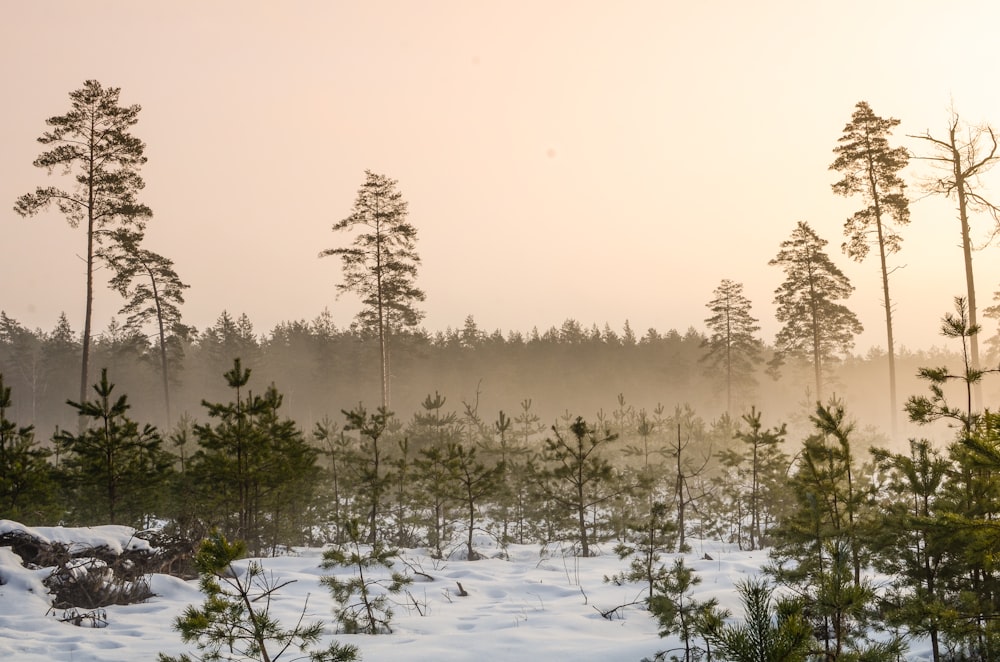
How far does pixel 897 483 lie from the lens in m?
7.53

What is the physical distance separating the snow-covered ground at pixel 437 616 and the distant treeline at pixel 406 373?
183 ft

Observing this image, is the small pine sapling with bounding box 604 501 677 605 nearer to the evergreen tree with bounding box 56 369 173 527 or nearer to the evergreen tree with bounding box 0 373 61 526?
the evergreen tree with bounding box 56 369 173 527

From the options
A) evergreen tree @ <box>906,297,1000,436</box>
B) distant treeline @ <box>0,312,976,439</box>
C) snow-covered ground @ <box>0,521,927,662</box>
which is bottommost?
snow-covered ground @ <box>0,521,927,662</box>

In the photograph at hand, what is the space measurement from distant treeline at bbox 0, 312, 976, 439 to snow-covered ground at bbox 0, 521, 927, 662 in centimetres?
5578

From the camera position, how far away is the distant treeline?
71.1m

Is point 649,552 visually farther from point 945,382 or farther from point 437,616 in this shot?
point 945,382

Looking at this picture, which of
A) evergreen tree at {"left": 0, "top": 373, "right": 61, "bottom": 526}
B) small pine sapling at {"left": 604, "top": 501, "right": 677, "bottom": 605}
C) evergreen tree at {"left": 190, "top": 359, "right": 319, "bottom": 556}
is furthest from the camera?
evergreen tree at {"left": 190, "top": 359, "right": 319, "bottom": 556}

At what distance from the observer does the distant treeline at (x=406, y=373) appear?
233 feet

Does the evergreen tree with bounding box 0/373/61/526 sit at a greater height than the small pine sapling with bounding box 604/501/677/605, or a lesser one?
greater

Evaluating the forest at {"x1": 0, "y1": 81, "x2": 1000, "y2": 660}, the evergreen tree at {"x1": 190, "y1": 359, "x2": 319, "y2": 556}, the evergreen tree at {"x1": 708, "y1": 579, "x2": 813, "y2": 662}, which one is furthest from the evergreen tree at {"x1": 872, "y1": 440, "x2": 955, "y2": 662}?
the evergreen tree at {"x1": 190, "y1": 359, "x2": 319, "y2": 556}

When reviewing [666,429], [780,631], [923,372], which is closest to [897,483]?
[923,372]

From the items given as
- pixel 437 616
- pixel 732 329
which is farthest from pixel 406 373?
pixel 437 616

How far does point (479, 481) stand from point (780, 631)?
13.7 m

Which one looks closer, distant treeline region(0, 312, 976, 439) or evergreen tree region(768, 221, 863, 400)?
evergreen tree region(768, 221, 863, 400)
